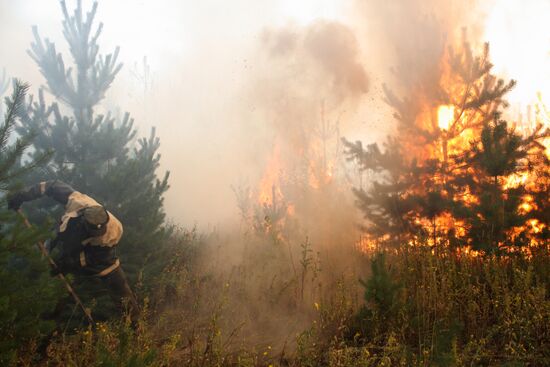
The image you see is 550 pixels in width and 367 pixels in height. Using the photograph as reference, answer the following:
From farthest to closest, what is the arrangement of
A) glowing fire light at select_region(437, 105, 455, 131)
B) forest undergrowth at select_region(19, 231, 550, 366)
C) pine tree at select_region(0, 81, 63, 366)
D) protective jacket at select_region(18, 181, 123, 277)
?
glowing fire light at select_region(437, 105, 455, 131) < protective jacket at select_region(18, 181, 123, 277) < forest undergrowth at select_region(19, 231, 550, 366) < pine tree at select_region(0, 81, 63, 366)

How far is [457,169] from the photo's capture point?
7.92 meters

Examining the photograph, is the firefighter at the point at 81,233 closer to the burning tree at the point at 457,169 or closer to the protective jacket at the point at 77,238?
the protective jacket at the point at 77,238

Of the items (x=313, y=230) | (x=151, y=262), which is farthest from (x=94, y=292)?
(x=313, y=230)

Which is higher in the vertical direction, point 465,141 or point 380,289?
point 465,141

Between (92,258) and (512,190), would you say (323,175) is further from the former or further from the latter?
(92,258)

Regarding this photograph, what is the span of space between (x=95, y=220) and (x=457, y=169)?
290 inches

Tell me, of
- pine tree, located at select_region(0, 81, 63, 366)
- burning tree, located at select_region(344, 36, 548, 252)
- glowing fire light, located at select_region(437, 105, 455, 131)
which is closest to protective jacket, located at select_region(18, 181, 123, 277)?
pine tree, located at select_region(0, 81, 63, 366)

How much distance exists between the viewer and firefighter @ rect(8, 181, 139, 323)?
4.02 metres

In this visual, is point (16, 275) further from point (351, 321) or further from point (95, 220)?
point (351, 321)

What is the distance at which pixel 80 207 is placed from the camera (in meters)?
4.10

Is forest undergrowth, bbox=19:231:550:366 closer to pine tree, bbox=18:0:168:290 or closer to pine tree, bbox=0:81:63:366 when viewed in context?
pine tree, bbox=0:81:63:366

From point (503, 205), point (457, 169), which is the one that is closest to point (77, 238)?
point (503, 205)

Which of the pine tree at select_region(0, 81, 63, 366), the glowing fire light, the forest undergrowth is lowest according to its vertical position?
the forest undergrowth

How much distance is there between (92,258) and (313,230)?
249 inches
